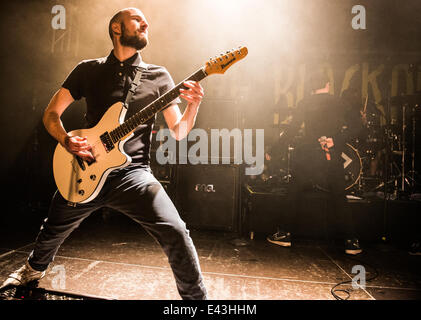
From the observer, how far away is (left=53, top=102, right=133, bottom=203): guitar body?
163 centimetres

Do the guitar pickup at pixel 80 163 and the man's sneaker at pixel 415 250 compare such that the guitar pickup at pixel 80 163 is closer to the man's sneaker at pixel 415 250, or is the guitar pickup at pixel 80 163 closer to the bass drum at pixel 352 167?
the man's sneaker at pixel 415 250

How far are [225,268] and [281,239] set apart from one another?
1174 millimetres

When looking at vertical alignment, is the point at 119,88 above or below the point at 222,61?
below

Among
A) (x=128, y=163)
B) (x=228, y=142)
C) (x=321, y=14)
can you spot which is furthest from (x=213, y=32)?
(x=128, y=163)

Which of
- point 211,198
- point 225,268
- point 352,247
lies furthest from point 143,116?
point 352,247

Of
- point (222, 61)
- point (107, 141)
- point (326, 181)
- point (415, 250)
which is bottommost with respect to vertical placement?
point (415, 250)

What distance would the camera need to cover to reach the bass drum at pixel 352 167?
462 centimetres

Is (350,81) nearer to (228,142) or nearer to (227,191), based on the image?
(228,142)

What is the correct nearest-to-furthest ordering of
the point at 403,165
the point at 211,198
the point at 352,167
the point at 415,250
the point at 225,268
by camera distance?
1. the point at 225,268
2. the point at 415,250
3. the point at 211,198
4. the point at 403,165
5. the point at 352,167

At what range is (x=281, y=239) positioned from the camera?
11.9ft

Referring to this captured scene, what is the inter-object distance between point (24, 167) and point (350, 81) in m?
7.39

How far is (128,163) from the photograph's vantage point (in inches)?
63.8

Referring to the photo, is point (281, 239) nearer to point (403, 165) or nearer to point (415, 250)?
point (415, 250)

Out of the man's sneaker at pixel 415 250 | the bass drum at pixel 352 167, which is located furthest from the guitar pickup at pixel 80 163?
the bass drum at pixel 352 167
